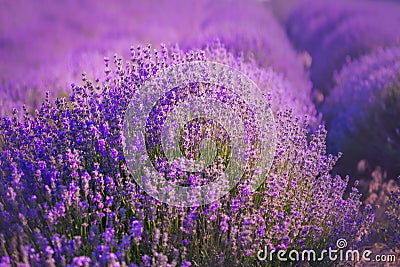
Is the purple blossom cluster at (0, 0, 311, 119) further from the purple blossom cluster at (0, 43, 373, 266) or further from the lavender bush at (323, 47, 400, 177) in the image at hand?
the purple blossom cluster at (0, 43, 373, 266)

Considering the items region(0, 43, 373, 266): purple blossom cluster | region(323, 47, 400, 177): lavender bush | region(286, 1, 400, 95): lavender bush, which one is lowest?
region(0, 43, 373, 266): purple blossom cluster

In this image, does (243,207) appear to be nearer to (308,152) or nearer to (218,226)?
(218,226)

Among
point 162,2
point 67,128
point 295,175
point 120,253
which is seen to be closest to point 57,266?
point 120,253

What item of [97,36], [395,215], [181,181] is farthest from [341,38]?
[181,181]

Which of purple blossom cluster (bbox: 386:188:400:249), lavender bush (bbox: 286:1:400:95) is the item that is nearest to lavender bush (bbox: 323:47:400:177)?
purple blossom cluster (bbox: 386:188:400:249)

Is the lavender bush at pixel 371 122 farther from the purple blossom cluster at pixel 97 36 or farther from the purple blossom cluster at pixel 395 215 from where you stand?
the purple blossom cluster at pixel 395 215

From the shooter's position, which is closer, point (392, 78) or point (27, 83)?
point (392, 78)

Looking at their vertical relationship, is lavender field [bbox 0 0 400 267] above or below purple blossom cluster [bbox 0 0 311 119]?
below
